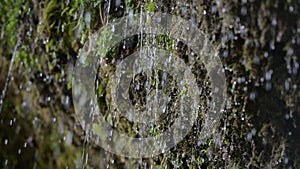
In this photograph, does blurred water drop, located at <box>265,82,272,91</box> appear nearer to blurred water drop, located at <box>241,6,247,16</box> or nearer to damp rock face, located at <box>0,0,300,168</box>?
damp rock face, located at <box>0,0,300,168</box>

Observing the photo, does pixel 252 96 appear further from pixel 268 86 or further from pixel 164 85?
pixel 164 85

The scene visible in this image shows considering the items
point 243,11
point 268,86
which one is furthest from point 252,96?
point 243,11

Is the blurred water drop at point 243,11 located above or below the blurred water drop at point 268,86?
above

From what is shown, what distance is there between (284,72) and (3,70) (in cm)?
209

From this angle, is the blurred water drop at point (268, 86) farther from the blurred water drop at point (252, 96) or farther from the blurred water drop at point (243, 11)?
the blurred water drop at point (243, 11)

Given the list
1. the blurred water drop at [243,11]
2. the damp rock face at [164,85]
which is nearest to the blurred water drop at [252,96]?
the damp rock face at [164,85]

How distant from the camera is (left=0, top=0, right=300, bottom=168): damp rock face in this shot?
1888 millimetres

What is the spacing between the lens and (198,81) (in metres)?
2.07

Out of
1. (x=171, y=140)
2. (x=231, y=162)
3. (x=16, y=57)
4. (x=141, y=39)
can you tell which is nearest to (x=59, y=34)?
(x=16, y=57)

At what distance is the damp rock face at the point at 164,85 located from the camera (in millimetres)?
1888

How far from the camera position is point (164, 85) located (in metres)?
2.20

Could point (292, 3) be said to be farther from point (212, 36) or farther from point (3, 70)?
point (3, 70)

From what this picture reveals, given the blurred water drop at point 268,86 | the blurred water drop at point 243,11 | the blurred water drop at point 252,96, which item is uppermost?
the blurred water drop at point 243,11

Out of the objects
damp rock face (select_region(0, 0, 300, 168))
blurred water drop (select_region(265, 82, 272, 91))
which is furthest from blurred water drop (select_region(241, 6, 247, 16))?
blurred water drop (select_region(265, 82, 272, 91))
